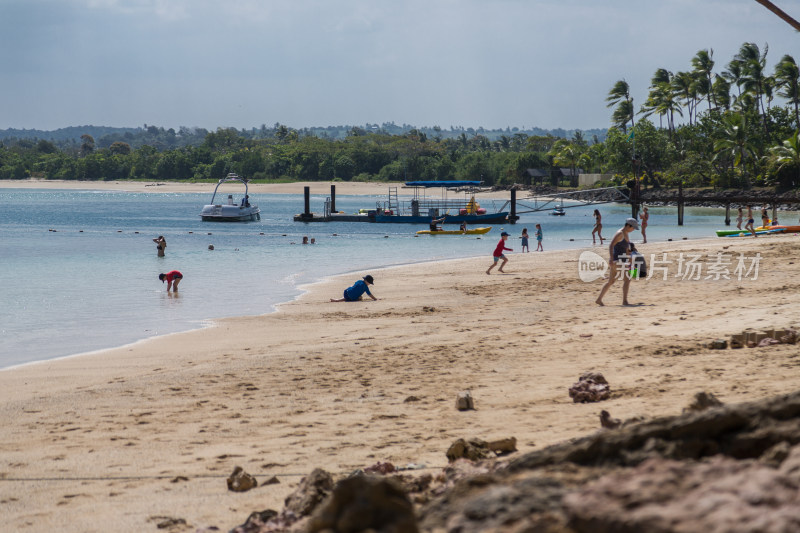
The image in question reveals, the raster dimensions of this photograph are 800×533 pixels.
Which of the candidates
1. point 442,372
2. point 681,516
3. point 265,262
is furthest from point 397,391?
point 265,262

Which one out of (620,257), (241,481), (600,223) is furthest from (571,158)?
(241,481)

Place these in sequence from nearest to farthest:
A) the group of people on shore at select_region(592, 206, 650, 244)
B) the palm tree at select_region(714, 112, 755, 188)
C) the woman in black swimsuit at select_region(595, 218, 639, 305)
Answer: the woman in black swimsuit at select_region(595, 218, 639, 305) < the group of people on shore at select_region(592, 206, 650, 244) < the palm tree at select_region(714, 112, 755, 188)

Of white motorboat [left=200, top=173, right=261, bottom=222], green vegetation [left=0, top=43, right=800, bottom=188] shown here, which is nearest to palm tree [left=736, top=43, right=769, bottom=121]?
green vegetation [left=0, top=43, right=800, bottom=188]

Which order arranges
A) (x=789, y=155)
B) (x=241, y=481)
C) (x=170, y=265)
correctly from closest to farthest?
(x=241, y=481) < (x=170, y=265) < (x=789, y=155)

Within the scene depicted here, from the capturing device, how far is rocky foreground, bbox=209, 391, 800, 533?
241 cm

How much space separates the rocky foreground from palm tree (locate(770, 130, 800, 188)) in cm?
7060

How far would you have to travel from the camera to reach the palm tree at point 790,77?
74375mm

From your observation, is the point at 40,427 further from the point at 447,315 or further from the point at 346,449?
the point at 447,315

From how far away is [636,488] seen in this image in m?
2.59

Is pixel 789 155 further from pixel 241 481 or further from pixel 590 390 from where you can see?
pixel 241 481

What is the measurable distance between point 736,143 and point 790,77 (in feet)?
28.2

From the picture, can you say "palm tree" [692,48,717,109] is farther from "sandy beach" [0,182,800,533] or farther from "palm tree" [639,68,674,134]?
"sandy beach" [0,182,800,533]

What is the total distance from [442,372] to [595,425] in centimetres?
319

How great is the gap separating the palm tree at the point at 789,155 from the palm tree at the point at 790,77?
800 centimetres
